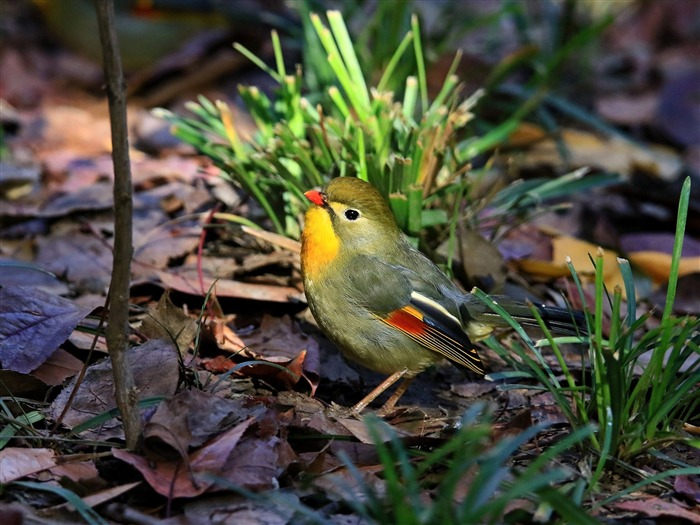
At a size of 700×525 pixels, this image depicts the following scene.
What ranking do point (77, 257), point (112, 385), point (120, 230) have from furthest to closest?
point (77, 257) → point (112, 385) → point (120, 230)

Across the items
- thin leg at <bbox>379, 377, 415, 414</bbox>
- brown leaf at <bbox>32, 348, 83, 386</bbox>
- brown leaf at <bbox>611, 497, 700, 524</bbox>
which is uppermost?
brown leaf at <bbox>32, 348, 83, 386</bbox>

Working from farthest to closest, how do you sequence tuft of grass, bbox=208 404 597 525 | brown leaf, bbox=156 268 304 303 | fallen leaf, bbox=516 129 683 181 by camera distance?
fallen leaf, bbox=516 129 683 181
brown leaf, bbox=156 268 304 303
tuft of grass, bbox=208 404 597 525

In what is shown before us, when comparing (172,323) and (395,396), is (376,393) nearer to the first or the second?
(395,396)

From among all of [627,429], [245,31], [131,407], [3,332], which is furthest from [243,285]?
[245,31]

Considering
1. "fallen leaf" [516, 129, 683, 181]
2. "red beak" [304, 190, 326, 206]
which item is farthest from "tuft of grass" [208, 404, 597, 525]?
"fallen leaf" [516, 129, 683, 181]

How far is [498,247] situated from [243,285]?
4.77ft

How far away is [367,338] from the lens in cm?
361

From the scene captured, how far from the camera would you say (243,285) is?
163 inches

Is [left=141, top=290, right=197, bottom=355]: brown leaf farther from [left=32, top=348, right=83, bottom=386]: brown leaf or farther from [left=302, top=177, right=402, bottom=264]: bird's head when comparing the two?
[left=302, top=177, right=402, bottom=264]: bird's head

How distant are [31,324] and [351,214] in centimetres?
133

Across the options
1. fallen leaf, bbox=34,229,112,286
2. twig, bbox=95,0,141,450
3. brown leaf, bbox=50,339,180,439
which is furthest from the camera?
fallen leaf, bbox=34,229,112,286

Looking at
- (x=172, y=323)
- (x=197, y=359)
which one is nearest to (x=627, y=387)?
(x=197, y=359)

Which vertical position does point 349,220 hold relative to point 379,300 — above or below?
above

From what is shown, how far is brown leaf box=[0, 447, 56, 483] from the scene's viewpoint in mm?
2615
